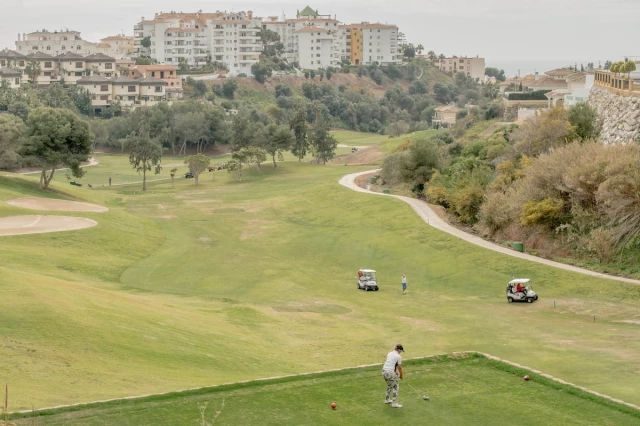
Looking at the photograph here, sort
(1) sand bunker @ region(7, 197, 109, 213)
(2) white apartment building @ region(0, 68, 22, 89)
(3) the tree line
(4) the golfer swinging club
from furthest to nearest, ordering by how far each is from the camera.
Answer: (2) white apartment building @ region(0, 68, 22, 89) < (1) sand bunker @ region(7, 197, 109, 213) < (3) the tree line < (4) the golfer swinging club

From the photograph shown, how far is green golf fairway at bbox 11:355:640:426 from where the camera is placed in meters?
23.8

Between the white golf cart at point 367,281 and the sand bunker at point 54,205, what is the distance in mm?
31198

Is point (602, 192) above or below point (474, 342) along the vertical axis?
above

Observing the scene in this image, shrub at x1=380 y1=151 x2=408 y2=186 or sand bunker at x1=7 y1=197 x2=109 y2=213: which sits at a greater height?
shrub at x1=380 y1=151 x2=408 y2=186

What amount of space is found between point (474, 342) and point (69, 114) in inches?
2523

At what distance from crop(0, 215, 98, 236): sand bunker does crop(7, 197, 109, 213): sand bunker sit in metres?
5.42

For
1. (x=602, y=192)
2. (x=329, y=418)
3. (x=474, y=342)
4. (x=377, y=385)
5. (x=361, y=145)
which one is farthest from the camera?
(x=361, y=145)

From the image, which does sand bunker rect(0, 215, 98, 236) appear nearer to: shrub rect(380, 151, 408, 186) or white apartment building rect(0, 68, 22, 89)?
shrub rect(380, 151, 408, 186)

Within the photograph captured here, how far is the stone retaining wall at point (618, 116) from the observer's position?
69312 millimetres

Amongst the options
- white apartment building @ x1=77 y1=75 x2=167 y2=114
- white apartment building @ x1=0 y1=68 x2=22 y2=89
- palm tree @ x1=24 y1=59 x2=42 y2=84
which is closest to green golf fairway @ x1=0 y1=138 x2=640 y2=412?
white apartment building @ x1=77 y1=75 x2=167 y2=114

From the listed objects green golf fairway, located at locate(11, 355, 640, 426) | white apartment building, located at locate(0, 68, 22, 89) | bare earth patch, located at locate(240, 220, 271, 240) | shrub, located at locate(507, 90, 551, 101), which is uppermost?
white apartment building, located at locate(0, 68, 22, 89)

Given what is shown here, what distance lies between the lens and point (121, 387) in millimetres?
25812

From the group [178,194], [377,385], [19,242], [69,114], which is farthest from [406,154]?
[377,385]

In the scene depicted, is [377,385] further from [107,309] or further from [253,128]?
[253,128]
